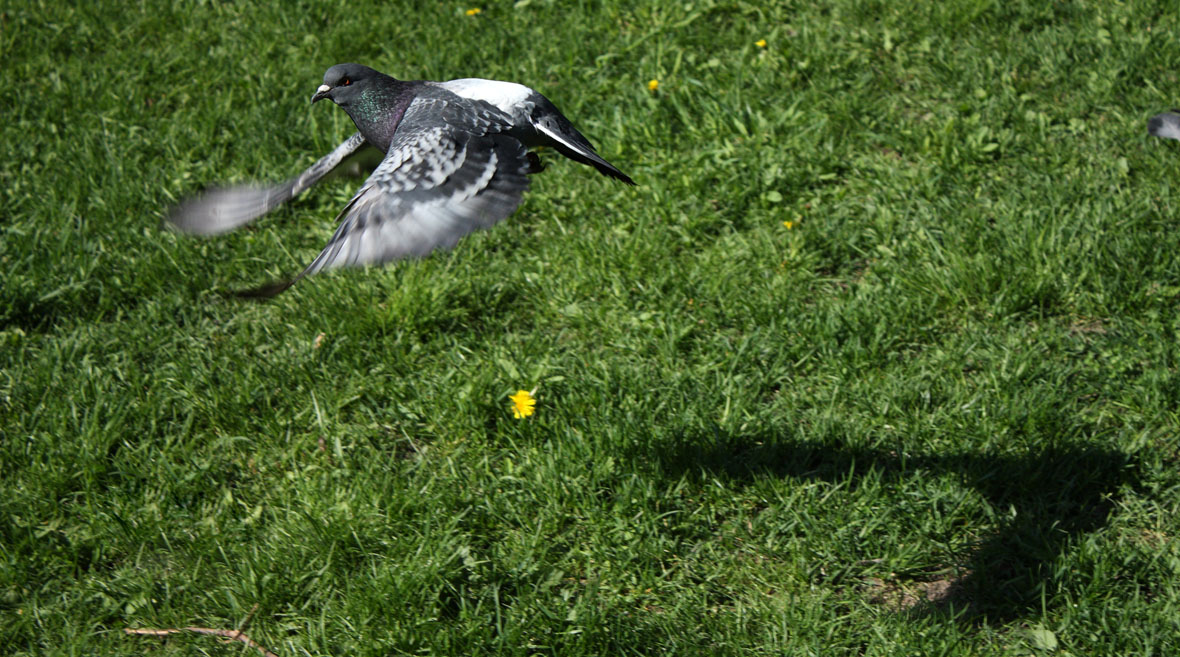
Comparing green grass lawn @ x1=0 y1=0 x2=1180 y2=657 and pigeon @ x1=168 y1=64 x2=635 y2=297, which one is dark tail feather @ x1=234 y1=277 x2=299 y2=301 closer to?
pigeon @ x1=168 y1=64 x2=635 y2=297

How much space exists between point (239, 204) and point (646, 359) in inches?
59.6

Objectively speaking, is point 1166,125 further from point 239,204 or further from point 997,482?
point 239,204

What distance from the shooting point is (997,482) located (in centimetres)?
315

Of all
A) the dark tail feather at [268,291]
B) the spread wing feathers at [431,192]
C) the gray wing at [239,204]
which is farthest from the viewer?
the gray wing at [239,204]

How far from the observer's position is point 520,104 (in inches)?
118

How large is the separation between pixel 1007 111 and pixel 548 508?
2927 millimetres

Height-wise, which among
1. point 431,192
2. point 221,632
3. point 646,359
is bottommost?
point 221,632

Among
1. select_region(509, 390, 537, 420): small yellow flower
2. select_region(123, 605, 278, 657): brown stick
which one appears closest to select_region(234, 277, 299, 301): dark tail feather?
select_region(123, 605, 278, 657): brown stick

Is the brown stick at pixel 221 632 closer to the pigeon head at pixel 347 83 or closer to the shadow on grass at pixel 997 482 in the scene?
the shadow on grass at pixel 997 482

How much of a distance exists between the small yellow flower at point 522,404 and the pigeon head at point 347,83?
1.13 metres

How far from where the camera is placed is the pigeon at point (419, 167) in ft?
8.07

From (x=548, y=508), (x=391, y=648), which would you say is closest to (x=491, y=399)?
(x=548, y=508)

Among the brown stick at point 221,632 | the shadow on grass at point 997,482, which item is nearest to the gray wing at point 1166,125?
the shadow on grass at point 997,482

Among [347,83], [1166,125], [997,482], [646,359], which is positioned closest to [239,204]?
[347,83]
